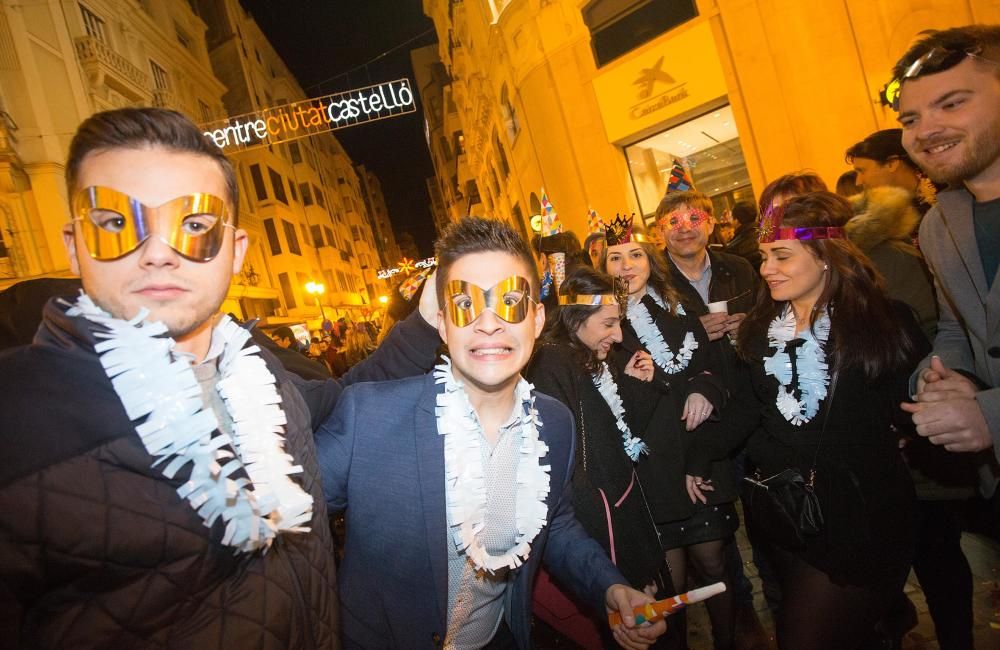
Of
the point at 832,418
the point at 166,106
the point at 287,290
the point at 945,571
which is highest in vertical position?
the point at 166,106

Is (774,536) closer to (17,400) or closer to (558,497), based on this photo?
(558,497)

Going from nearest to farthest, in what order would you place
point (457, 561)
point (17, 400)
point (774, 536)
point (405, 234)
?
point (17, 400) → point (457, 561) → point (774, 536) → point (405, 234)

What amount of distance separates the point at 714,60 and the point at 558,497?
11704 millimetres

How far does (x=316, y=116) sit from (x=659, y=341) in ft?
22.7

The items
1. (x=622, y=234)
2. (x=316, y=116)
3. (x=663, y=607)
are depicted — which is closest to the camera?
(x=663, y=607)

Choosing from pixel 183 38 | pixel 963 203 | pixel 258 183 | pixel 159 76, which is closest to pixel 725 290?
pixel 963 203

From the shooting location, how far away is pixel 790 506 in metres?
2.39

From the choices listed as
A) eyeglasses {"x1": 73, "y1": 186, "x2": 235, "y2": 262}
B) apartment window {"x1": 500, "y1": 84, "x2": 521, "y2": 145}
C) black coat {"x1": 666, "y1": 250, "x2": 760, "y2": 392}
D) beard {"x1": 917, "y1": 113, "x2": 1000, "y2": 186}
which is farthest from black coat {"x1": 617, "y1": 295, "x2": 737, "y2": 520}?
apartment window {"x1": 500, "y1": 84, "x2": 521, "y2": 145}

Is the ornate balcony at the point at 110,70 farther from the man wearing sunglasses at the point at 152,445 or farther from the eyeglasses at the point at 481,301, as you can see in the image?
the eyeglasses at the point at 481,301

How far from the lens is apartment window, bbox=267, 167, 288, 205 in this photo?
28619 mm

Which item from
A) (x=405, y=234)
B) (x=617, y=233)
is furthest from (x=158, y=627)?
(x=405, y=234)

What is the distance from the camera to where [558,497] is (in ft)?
7.45

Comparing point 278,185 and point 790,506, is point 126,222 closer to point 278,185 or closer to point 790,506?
point 790,506

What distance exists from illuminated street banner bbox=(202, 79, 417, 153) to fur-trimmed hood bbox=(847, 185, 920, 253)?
648cm
